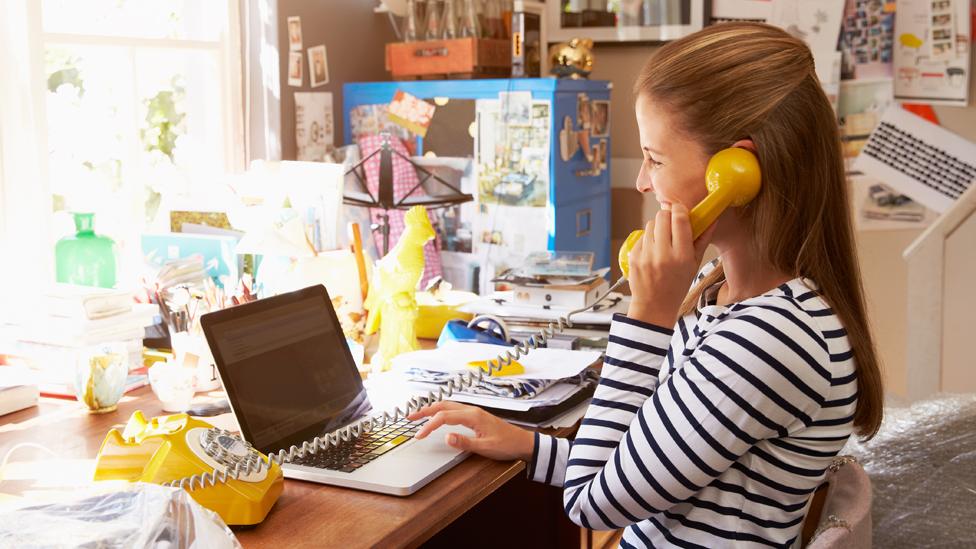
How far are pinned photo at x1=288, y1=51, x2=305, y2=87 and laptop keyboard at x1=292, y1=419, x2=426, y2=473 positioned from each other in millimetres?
1485

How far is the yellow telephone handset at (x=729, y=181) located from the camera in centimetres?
116

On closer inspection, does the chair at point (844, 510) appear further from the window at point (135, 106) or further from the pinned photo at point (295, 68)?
the pinned photo at point (295, 68)

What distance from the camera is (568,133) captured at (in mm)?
2732

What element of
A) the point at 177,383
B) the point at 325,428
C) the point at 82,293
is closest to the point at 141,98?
the point at 82,293

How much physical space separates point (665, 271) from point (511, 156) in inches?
61.6

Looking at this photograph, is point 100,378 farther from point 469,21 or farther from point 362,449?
point 469,21

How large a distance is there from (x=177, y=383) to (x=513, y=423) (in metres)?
0.55

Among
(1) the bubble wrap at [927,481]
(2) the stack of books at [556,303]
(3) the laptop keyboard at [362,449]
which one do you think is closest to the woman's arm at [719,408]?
(3) the laptop keyboard at [362,449]

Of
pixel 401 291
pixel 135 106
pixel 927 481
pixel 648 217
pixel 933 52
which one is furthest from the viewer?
pixel 648 217

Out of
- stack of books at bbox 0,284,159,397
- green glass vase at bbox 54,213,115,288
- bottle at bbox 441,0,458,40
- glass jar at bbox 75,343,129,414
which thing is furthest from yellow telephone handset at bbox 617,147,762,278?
bottle at bbox 441,0,458,40

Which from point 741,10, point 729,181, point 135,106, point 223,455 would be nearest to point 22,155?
point 135,106

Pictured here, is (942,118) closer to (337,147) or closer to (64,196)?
(337,147)

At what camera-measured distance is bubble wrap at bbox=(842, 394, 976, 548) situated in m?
1.73

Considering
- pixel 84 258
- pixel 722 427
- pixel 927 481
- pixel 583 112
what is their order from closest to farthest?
pixel 722 427
pixel 927 481
pixel 84 258
pixel 583 112
